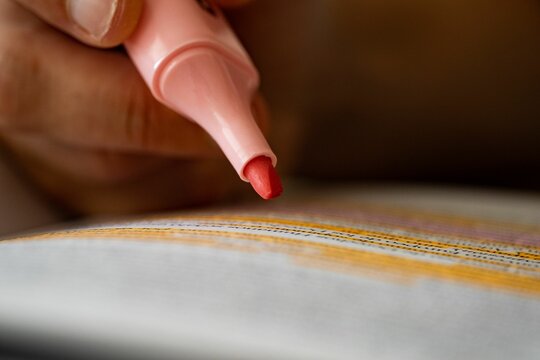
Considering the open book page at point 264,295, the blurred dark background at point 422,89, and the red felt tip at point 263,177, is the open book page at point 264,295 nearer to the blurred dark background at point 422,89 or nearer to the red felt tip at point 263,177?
the red felt tip at point 263,177

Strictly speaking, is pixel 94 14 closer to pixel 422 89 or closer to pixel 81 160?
pixel 81 160

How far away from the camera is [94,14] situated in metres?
0.23

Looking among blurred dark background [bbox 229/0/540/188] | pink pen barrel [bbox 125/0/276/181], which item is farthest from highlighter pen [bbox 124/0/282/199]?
blurred dark background [bbox 229/0/540/188]

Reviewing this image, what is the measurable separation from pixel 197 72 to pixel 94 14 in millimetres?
50

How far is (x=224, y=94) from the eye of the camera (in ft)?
0.72

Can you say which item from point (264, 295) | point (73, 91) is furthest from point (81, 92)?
point (264, 295)

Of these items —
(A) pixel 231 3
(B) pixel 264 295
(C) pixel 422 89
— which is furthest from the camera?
(C) pixel 422 89

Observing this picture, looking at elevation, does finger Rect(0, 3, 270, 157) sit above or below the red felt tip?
above

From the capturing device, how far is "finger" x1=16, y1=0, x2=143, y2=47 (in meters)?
0.22

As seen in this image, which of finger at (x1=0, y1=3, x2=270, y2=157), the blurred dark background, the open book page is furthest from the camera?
the blurred dark background

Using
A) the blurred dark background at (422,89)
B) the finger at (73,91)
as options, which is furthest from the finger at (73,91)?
the blurred dark background at (422,89)

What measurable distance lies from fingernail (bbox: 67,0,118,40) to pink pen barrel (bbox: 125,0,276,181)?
0.04 ft

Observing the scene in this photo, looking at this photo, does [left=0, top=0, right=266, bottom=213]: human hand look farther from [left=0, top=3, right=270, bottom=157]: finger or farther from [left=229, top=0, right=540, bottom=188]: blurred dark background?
[left=229, top=0, right=540, bottom=188]: blurred dark background

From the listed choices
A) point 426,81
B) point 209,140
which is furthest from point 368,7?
point 209,140
